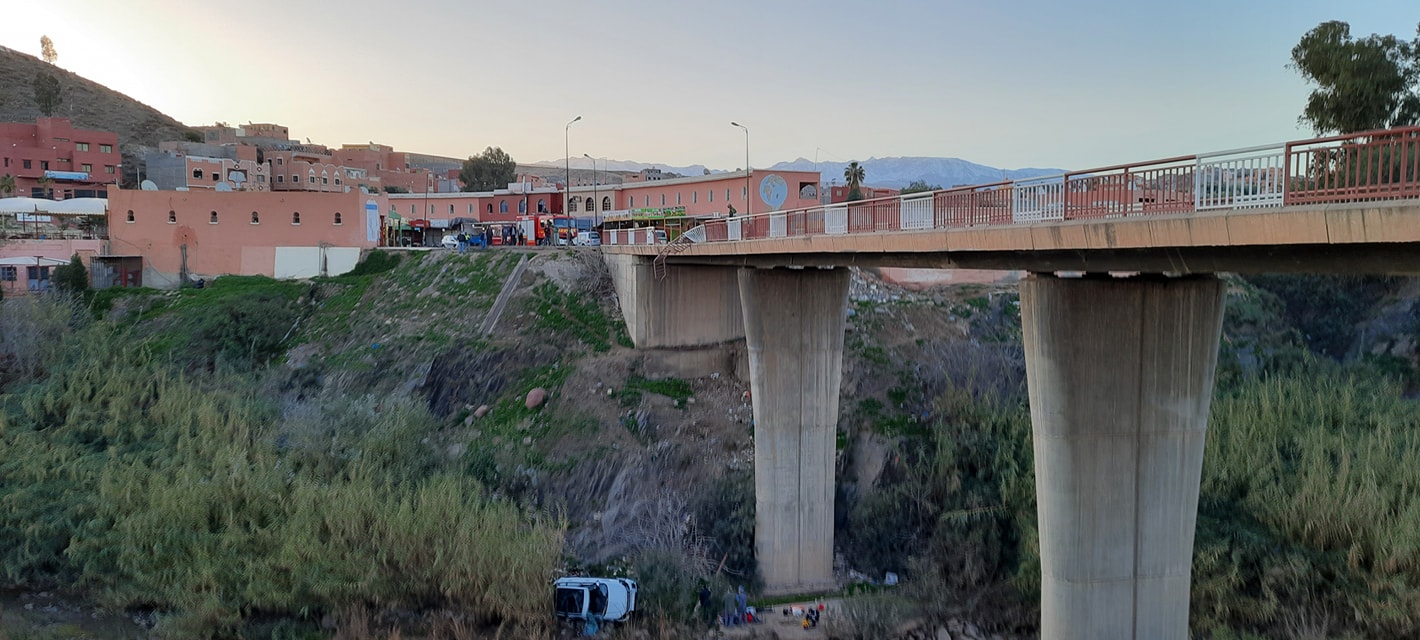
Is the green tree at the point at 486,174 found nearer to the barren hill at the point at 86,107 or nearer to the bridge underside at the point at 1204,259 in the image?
the barren hill at the point at 86,107

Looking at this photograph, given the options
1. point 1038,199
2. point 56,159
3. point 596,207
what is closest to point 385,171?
point 56,159

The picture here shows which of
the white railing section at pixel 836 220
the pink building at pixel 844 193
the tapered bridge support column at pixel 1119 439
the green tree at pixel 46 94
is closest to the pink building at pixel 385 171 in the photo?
the green tree at pixel 46 94

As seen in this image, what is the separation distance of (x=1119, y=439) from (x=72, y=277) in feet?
128

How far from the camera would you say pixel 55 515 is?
20.6 metres

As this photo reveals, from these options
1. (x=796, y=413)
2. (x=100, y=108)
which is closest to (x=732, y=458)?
(x=796, y=413)

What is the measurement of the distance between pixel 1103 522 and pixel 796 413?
9995 millimetres

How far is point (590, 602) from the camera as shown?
59.6 ft

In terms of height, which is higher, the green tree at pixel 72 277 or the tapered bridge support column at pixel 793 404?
the green tree at pixel 72 277

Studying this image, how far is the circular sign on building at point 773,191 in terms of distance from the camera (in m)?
33.2

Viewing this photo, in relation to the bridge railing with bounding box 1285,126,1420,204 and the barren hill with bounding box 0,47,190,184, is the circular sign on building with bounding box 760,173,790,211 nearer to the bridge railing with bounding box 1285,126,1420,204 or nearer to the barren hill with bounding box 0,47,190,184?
the bridge railing with bounding box 1285,126,1420,204

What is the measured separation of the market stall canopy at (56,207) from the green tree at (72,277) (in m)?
6.33

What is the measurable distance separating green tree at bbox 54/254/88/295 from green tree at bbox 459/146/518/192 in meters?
40.7

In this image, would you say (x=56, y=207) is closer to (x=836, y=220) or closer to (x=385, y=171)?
(x=385, y=171)

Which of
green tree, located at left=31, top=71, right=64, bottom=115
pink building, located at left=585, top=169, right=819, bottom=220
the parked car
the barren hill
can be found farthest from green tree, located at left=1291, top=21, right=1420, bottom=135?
green tree, located at left=31, top=71, right=64, bottom=115
